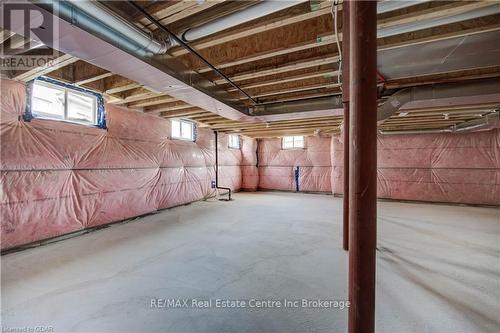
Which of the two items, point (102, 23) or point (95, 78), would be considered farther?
point (95, 78)

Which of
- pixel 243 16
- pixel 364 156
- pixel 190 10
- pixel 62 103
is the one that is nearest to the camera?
pixel 364 156

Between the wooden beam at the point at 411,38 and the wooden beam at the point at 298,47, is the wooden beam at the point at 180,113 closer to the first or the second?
the wooden beam at the point at 298,47

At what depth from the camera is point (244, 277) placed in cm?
202

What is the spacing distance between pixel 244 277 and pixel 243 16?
212 cm

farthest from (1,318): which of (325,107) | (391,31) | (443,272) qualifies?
(325,107)

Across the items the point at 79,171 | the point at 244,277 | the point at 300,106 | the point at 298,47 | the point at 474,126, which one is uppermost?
the point at 298,47

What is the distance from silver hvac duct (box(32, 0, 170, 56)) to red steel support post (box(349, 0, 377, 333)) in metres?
1.49

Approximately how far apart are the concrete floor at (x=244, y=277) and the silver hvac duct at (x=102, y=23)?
198 centimetres

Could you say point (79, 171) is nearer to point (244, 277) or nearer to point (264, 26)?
point (244, 277)

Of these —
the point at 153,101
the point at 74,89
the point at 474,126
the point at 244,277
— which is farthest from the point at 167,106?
the point at 474,126

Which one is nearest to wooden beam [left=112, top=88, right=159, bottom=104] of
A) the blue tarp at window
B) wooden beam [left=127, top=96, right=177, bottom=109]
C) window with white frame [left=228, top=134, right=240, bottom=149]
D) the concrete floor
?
wooden beam [left=127, top=96, right=177, bottom=109]

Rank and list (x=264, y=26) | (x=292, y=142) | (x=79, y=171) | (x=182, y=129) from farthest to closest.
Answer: (x=292, y=142), (x=182, y=129), (x=79, y=171), (x=264, y=26)

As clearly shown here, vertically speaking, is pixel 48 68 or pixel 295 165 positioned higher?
pixel 48 68

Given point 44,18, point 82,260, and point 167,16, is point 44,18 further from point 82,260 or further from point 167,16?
point 82,260
